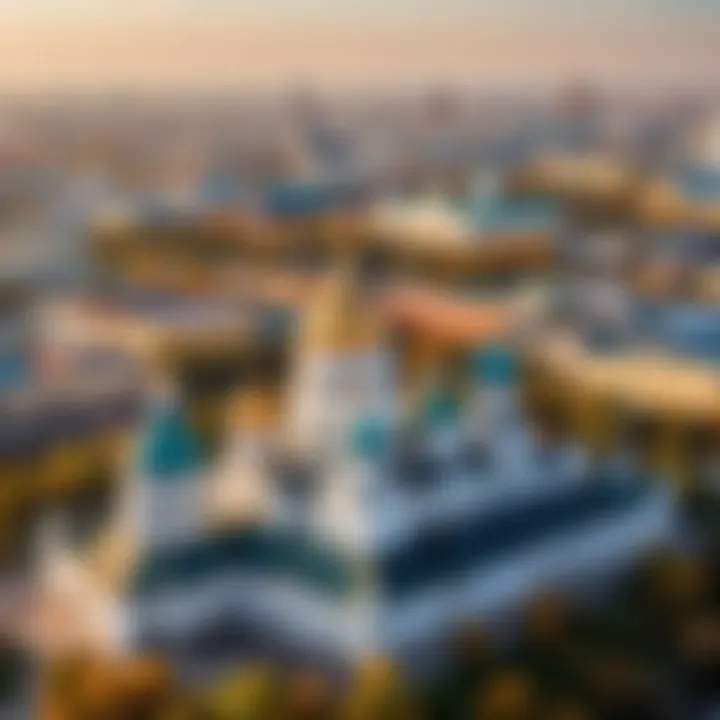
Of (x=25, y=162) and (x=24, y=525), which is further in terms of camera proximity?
(x=25, y=162)

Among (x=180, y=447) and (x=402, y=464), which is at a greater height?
(x=180, y=447)

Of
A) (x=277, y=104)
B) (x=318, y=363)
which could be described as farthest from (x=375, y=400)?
(x=277, y=104)

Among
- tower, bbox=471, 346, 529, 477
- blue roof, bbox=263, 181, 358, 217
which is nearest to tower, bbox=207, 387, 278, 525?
tower, bbox=471, 346, 529, 477

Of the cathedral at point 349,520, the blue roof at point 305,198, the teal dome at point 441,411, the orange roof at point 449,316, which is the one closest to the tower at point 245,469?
the cathedral at point 349,520

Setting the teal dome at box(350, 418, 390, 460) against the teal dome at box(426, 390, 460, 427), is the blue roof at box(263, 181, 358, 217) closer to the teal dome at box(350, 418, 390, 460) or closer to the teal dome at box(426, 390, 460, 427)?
the teal dome at box(426, 390, 460, 427)

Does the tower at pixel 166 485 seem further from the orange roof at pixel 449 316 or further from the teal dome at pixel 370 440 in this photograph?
the orange roof at pixel 449 316

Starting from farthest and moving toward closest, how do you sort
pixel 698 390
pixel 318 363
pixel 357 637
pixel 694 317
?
pixel 694 317, pixel 698 390, pixel 318 363, pixel 357 637

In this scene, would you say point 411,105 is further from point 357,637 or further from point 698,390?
point 357,637
